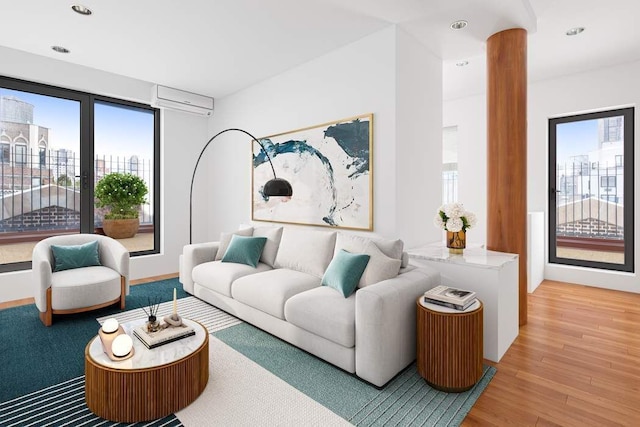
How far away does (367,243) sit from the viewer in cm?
293

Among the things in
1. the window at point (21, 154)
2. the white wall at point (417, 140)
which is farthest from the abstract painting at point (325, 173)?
the window at point (21, 154)

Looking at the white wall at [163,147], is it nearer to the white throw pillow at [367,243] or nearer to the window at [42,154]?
the window at [42,154]

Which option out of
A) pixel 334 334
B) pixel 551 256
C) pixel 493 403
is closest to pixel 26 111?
pixel 334 334

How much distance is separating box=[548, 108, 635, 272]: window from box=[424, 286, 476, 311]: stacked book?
364 centimetres

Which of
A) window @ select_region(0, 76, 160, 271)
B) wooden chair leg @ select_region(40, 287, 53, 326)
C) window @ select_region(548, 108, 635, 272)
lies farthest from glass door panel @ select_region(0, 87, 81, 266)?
window @ select_region(548, 108, 635, 272)

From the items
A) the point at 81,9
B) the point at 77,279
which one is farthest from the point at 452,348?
the point at 81,9

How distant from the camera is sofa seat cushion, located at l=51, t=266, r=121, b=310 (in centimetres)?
318

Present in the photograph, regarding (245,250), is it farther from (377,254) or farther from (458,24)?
(458,24)

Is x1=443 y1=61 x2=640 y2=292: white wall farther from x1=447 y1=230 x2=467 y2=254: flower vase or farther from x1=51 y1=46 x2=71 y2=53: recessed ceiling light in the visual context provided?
x1=51 y1=46 x2=71 y2=53: recessed ceiling light

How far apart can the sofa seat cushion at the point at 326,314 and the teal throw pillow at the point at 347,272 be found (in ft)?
0.19

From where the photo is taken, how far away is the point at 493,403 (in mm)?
2031

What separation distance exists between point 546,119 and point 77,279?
20.5 ft

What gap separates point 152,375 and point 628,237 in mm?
5590

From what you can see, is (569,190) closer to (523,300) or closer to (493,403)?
(523,300)
